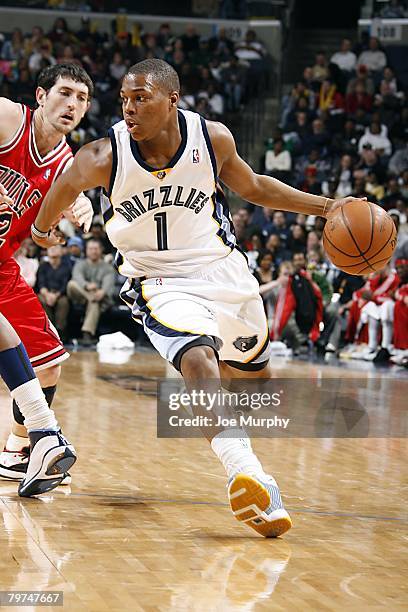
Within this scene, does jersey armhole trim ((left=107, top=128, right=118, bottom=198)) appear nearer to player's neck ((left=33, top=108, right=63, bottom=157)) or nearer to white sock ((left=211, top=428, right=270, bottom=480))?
player's neck ((left=33, top=108, right=63, bottom=157))

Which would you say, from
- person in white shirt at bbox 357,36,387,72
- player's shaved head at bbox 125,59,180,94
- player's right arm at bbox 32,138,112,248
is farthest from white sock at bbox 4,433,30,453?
person in white shirt at bbox 357,36,387,72

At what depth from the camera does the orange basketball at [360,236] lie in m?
4.29

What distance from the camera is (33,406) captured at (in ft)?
13.9

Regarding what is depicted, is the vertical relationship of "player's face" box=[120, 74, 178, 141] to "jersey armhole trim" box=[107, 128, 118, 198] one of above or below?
above

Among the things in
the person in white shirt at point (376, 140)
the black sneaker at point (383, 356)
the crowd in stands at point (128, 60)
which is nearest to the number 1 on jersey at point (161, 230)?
the black sneaker at point (383, 356)

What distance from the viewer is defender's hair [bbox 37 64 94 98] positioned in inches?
180

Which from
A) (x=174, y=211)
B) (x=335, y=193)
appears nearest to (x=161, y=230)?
(x=174, y=211)

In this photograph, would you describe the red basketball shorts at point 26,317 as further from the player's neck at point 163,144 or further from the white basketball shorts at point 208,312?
the player's neck at point 163,144

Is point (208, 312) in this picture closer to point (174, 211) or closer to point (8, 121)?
point (174, 211)

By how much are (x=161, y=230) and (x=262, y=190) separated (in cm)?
50

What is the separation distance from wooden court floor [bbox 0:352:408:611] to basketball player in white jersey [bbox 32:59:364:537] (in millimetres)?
667

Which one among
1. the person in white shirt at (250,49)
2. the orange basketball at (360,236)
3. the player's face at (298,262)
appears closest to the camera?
the orange basketball at (360,236)

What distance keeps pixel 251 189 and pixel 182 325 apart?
2.48 ft

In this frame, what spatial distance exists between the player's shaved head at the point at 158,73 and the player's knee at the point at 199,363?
3.58 ft
